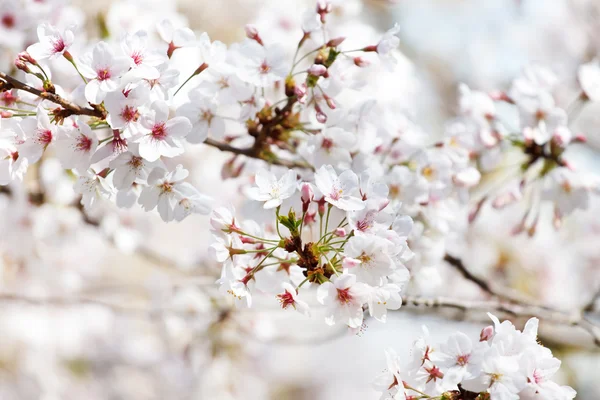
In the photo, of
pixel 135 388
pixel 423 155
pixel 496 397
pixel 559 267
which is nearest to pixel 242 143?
pixel 423 155

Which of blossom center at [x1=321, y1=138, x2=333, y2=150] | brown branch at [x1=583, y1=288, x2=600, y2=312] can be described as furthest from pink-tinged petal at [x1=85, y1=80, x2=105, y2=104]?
brown branch at [x1=583, y1=288, x2=600, y2=312]

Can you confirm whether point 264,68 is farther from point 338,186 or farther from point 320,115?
point 338,186

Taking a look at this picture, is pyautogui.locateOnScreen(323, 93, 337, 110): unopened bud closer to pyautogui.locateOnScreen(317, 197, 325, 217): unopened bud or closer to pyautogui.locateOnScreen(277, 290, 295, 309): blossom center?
pyautogui.locateOnScreen(317, 197, 325, 217): unopened bud

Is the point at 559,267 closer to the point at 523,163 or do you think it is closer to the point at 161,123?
the point at 523,163

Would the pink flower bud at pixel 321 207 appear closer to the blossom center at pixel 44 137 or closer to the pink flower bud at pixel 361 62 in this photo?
the pink flower bud at pixel 361 62

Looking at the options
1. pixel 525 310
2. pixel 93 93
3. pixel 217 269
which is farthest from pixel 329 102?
pixel 217 269

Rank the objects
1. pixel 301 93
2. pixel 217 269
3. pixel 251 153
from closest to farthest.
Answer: pixel 301 93 → pixel 251 153 → pixel 217 269
